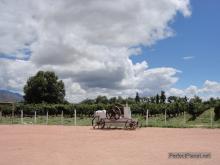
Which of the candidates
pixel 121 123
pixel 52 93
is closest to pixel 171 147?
pixel 121 123

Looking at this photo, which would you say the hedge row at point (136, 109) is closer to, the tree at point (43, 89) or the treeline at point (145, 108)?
the treeline at point (145, 108)

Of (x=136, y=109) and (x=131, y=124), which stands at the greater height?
(x=136, y=109)

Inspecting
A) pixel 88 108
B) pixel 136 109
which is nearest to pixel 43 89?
pixel 88 108

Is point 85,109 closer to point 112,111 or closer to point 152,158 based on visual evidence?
point 112,111

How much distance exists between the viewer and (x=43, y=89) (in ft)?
292

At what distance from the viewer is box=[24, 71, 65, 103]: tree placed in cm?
8856

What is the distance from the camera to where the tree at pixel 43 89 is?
291 feet

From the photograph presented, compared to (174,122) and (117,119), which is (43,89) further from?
(117,119)

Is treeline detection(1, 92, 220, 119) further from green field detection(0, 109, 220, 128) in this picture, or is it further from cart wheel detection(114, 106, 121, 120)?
cart wheel detection(114, 106, 121, 120)

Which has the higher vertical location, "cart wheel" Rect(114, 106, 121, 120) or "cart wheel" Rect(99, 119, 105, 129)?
"cart wheel" Rect(114, 106, 121, 120)

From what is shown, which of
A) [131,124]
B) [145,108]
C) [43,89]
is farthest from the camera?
[43,89]

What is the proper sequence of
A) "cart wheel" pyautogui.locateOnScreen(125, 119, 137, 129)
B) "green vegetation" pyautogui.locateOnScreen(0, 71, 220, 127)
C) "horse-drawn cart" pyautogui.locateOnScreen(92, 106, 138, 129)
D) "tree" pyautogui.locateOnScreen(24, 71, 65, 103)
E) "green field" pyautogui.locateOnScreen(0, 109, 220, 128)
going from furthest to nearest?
"tree" pyautogui.locateOnScreen(24, 71, 65, 103), "green vegetation" pyautogui.locateOnScreen(0, 71, 220, 127), "green field" pyautogui.locateOnScreen(0, 109, 220, 128), "horse-drawn cart" pyautogui.locateOnScreen(92, 106, 138, 129), "cart wheel" pyautogui.locateOnScreen(125, 119, 137, 129)

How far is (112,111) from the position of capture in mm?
26109

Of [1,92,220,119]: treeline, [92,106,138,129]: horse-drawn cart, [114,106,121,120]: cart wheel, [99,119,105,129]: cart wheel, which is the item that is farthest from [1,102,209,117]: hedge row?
[99,119,105,129]: cart wheel
